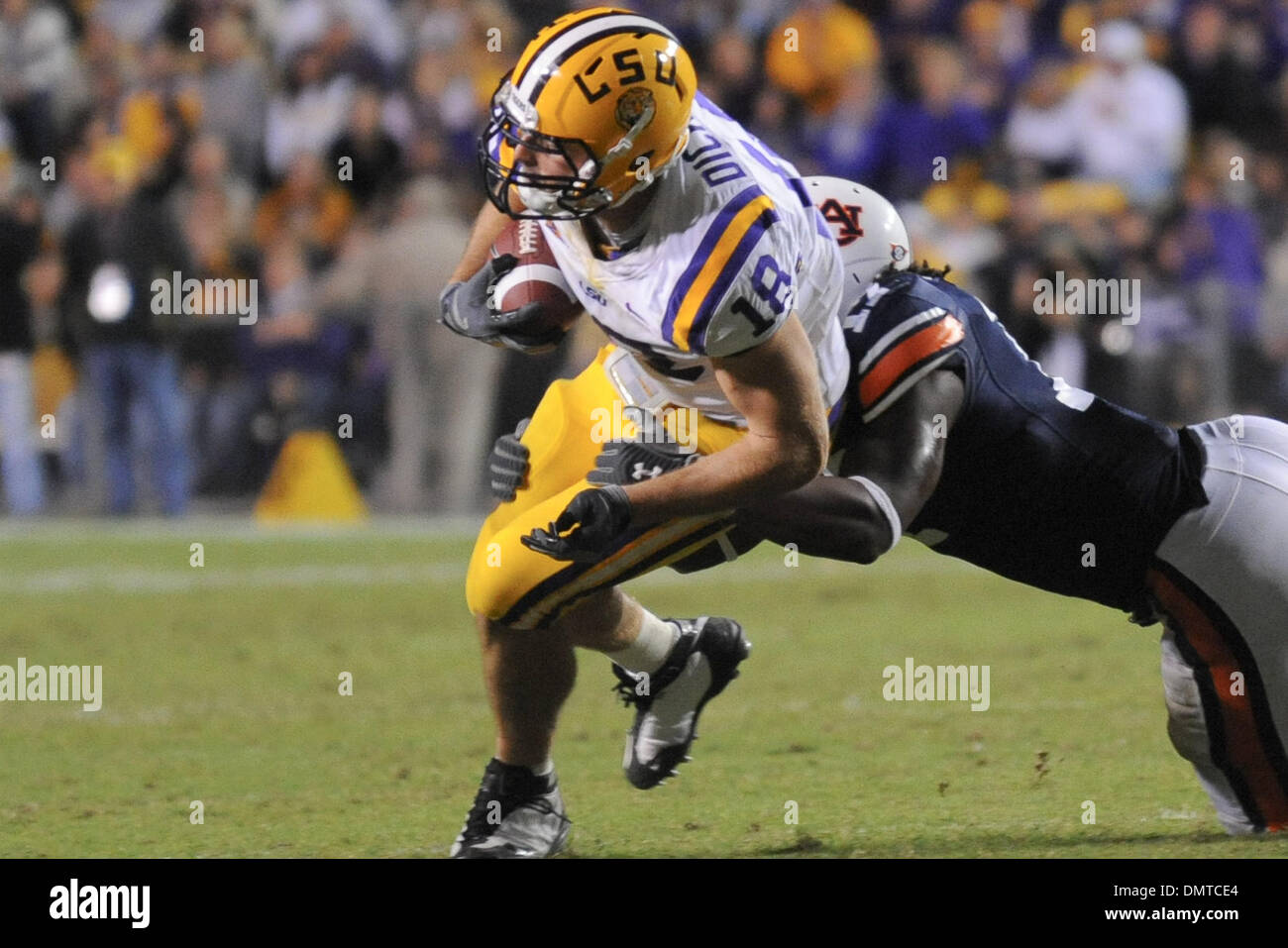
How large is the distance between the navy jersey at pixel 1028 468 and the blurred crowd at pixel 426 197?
A: 20.6ft

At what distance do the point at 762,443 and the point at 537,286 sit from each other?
0.78 m

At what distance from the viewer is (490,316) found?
4.62 meters

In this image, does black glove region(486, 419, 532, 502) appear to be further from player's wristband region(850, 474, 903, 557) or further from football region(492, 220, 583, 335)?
player's wristband region(850, 474, 903, 557)

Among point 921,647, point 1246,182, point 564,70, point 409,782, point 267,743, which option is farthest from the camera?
point 1246,182

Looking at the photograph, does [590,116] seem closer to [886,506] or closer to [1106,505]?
[886,506]

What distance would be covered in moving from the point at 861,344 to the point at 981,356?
0.33 metres

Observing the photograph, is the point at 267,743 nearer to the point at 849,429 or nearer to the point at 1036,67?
the point at 849,429

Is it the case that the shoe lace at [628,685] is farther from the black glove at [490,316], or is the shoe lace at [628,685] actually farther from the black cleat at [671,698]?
the black glove at [490,316]

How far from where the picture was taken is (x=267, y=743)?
6.12 meters

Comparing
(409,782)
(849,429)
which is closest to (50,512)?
(409,782)

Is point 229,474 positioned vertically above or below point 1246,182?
below

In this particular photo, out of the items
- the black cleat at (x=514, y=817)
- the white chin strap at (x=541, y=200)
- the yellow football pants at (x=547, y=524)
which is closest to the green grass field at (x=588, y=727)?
the black cleat at (x=514, y=817)

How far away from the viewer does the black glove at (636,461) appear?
444cm

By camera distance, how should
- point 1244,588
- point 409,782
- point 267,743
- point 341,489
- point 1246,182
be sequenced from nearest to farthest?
point 1244,588 < point 409,782 < point 267,743 < point 341,489 < point 1246,182
